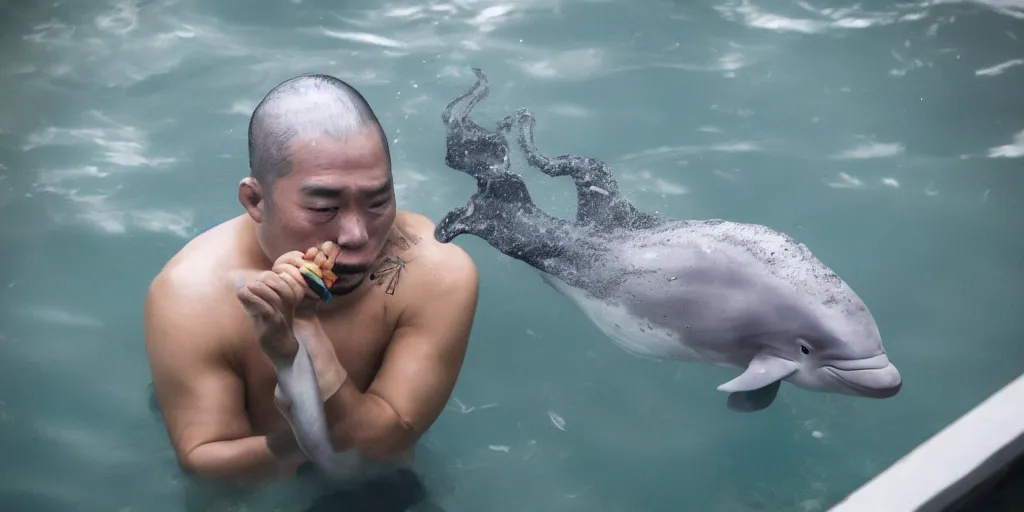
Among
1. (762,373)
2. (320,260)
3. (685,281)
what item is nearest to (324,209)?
(320,260)

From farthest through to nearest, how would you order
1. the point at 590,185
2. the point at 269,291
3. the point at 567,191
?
the point at 567,191 → the point at 590,185 → the point at 269,291

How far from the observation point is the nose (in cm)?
264

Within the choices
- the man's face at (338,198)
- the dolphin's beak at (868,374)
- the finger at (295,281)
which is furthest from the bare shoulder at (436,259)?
the dolphin's beak at (868,374)

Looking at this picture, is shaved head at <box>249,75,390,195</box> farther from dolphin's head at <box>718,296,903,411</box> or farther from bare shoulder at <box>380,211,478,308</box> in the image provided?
dolphin's head at <box>718,296,903,411</box>

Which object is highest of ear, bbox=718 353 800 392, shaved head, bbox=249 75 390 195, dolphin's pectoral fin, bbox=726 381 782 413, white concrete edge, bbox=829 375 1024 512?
shaved head, bbox=249 75 390 195

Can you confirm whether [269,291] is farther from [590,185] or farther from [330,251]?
[590,185]

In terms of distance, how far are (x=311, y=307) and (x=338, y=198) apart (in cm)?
30

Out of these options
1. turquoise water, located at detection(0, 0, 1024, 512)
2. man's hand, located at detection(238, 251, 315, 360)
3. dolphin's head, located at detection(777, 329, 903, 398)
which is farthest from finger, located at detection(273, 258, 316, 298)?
dolphin's head, located at detection(777, 329, 903, 398)

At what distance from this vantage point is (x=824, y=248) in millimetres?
4590

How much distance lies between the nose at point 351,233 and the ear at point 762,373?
1353 millimetres

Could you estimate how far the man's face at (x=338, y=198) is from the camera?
263 cm

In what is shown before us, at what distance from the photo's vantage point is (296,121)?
267 cm

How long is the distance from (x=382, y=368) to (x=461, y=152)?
1448 mm

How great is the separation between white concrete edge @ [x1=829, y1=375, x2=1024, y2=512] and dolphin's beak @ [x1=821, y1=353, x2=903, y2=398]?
429 mm
